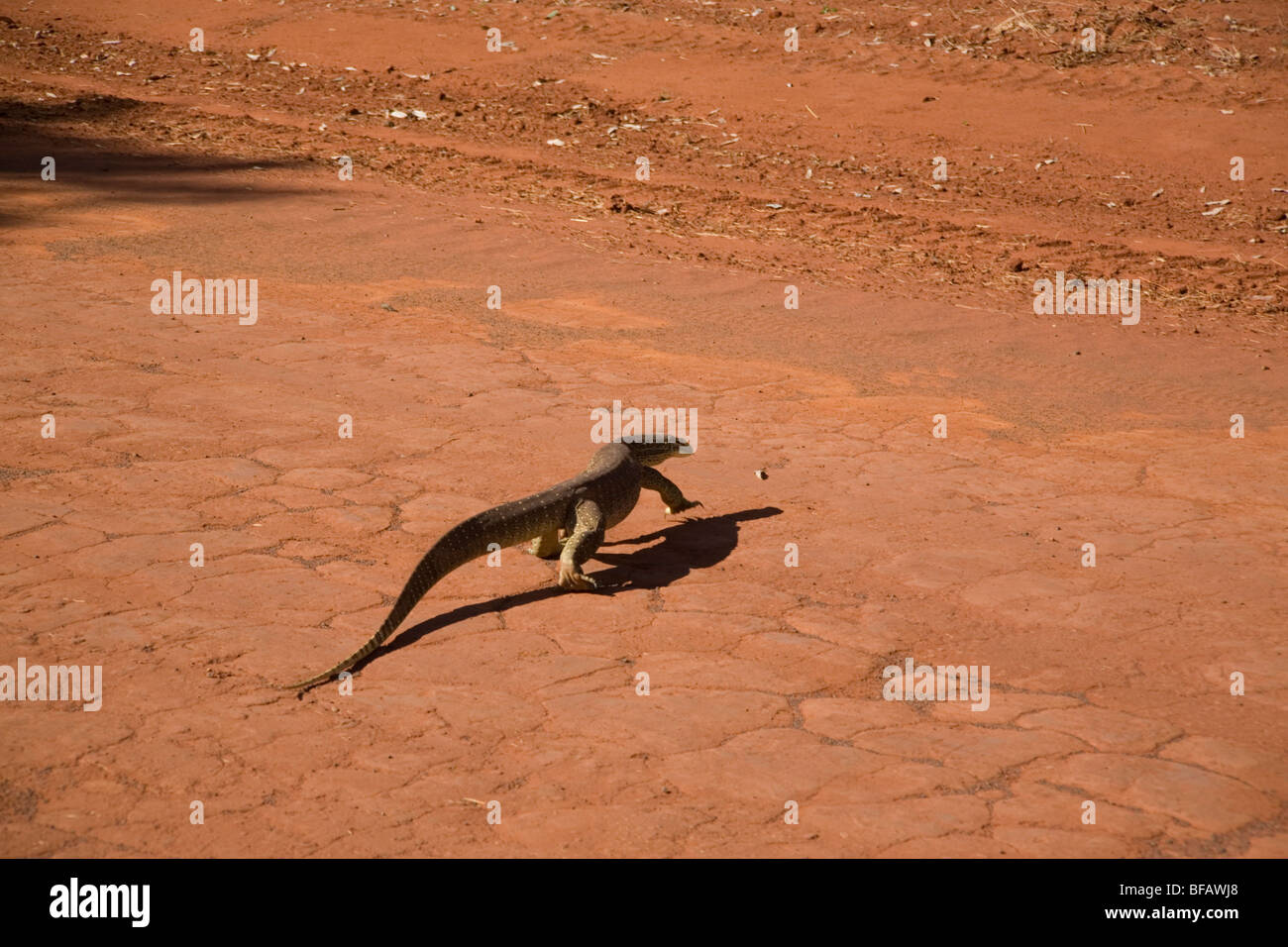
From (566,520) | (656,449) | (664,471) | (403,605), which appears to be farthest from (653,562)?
(403,605)

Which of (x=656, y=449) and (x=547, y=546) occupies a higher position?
(x=656, y=449)

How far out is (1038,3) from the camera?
16.7m

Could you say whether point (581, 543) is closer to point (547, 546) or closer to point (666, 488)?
point (547, 546)

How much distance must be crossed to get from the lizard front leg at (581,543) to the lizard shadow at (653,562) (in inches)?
2.8

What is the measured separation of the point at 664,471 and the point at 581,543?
1.30 m

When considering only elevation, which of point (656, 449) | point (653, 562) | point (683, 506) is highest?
point (656, 449)

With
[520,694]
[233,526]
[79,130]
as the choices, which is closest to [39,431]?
[233,526]

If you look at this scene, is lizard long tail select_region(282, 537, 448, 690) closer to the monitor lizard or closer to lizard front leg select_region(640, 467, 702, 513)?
the monitor lizard

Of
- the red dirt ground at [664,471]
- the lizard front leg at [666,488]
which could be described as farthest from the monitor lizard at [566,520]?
the red dirt ground at [664,471]

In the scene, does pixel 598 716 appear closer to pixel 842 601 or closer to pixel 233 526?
pixel 842 601

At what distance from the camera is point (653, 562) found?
16.7ft

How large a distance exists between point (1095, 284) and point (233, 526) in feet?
21.9

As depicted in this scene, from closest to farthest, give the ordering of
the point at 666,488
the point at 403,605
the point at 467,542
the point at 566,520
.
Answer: the point at 403,605 → the point at 467,542 → the point at 566,520 → the point at 666,488

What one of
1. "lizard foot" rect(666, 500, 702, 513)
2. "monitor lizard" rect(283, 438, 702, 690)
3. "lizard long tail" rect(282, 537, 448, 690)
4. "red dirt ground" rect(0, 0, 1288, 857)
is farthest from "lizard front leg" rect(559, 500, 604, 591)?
"lizard foot" rect(666, 500, 702, 513)
